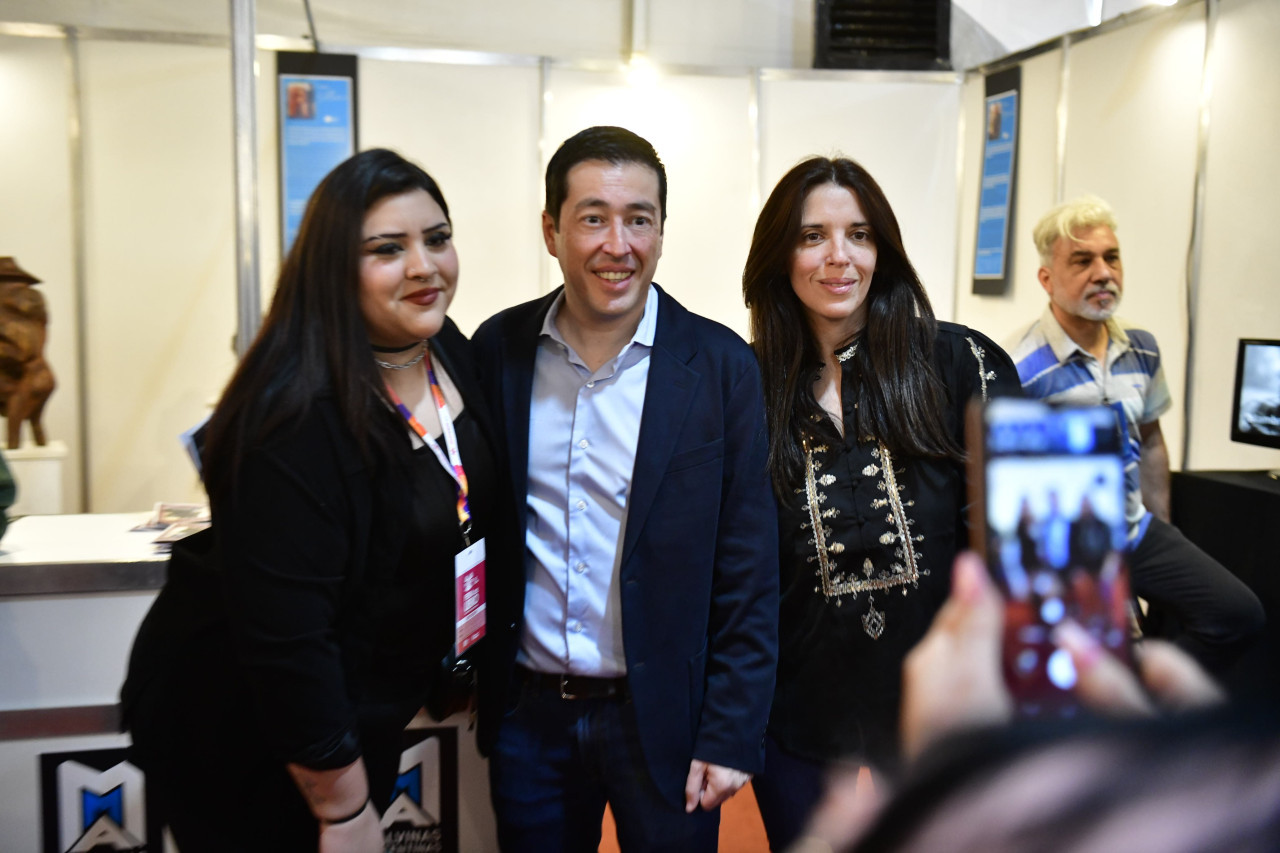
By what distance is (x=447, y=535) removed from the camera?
4.17ft

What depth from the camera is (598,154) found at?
1.44 meters

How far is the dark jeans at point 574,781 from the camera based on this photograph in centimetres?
144

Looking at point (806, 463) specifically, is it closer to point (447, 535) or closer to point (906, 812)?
point (447, 535)

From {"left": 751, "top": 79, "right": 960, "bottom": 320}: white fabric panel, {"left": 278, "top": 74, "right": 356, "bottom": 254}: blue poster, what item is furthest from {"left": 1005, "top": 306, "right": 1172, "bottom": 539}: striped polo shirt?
{"left": 278, "top": 74, "right": 356, "bottom": 254}: blue poster

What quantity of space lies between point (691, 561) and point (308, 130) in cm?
423

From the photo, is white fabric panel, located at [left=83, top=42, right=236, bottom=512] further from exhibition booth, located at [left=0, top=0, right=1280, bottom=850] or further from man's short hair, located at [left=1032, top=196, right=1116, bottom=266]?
man's short hair, located at [left=1032, top=196, right=1116, bottom=266]

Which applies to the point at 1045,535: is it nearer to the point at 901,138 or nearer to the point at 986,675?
the point at 986,675

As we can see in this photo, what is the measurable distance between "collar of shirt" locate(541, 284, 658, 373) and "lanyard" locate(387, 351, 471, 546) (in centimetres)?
23

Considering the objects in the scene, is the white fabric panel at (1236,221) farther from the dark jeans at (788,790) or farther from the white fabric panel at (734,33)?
the dark jeans at (788,790)

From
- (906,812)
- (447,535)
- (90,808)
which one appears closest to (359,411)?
(447,535)

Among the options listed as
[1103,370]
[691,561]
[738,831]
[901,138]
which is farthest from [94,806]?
[901,138]

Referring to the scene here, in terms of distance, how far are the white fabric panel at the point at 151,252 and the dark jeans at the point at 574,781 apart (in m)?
3.78

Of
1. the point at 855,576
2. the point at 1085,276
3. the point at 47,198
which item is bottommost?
the point at 855,576

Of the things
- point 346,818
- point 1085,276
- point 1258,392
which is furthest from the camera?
point 1258,392
